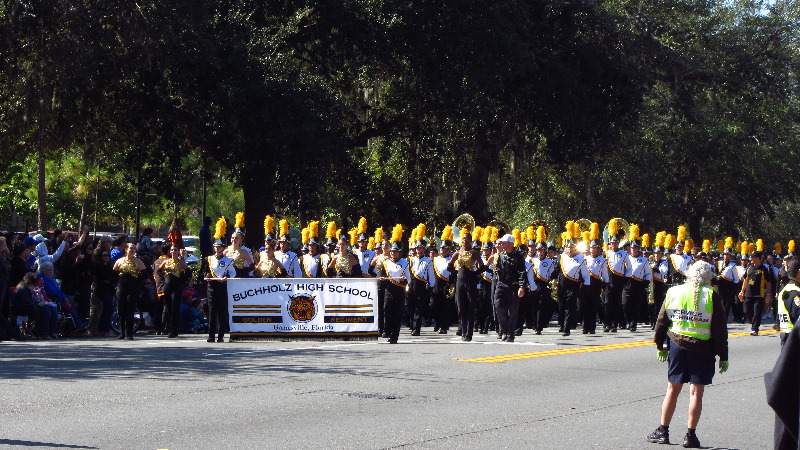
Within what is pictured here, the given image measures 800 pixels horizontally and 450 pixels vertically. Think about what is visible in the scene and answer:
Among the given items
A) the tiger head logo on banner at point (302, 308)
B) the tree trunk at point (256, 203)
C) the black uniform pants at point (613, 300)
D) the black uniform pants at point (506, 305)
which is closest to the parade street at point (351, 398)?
the tiger head logo on banner at point (302, 308)

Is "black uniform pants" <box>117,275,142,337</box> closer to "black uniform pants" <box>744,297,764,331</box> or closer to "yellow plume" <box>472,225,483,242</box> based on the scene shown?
"yellow plume" <box>472,225,483,242</box>

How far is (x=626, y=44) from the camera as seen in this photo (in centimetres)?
3281

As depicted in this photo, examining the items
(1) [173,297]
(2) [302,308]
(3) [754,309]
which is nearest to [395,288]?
(2) [302,308]

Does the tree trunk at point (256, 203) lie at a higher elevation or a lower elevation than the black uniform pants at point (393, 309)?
higher

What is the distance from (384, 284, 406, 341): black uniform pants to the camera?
1859 cm

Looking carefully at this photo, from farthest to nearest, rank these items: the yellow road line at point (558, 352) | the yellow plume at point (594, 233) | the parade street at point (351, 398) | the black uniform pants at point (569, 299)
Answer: the yellow plume at point (594, 233)
the black uniform pants at point (569, 299)
the yellow road line at point (558, 352)
the parade street at point (351, 398)

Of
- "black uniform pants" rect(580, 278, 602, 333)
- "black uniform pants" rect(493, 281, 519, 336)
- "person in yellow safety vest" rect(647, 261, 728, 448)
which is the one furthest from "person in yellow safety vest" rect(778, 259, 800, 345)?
"black uniform pants" rect(580, 278, 602, 333)

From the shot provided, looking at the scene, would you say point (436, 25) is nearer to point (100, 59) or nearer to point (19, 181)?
point (100, 59)

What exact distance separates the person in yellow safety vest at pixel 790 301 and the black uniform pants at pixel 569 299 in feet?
31.9

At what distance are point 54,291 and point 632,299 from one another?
11505 mm

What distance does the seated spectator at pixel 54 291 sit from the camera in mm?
19069

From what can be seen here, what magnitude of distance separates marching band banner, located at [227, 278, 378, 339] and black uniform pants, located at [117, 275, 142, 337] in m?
1.71

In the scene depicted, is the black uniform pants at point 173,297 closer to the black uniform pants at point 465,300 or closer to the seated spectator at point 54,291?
the seated spectator at point 54,291

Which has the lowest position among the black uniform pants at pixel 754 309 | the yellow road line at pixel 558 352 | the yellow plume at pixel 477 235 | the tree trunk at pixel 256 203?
the yellow road line at pixel 558 352
